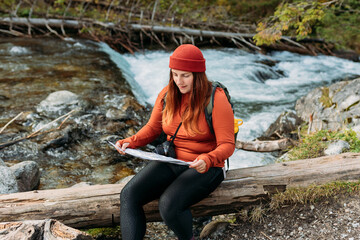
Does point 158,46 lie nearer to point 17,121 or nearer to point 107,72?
point 107,72

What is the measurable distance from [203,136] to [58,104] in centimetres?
455

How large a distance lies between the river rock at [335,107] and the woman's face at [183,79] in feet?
10.2

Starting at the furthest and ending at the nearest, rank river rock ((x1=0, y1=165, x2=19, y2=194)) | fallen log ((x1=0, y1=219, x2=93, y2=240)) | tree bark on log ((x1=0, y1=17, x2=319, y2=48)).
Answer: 1. tree bark on log ((x1=0, y1=17, x2=319, y2=48))
2. river rock ((x1=0, y1=165, x2=19, y2=194))
3. fallen log ((x1=0, y1=219, x2=93, y2=240))

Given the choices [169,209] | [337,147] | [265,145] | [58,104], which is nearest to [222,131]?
[169,209]

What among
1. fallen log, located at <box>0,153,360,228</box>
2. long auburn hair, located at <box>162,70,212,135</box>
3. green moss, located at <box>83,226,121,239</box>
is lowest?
green moss, located at <box>83,226,121,239</box>

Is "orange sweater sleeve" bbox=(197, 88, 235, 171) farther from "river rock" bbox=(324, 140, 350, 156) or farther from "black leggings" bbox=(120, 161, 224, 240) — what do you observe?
"river rock" bbox=(324, 140, 350, 156)

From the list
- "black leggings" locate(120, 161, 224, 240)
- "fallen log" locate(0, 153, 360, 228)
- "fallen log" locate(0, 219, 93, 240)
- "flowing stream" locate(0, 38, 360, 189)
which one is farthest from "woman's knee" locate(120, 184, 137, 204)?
"flowing stream" locate(0, 38, 360, 189)

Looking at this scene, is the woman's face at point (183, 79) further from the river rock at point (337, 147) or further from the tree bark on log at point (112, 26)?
the tree bark on log at point (112, 26)

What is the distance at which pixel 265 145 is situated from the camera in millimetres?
5078

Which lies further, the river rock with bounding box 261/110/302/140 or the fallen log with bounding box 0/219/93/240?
the river rock with bounding box 261/110/302/140

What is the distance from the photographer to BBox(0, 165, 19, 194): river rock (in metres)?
3.29

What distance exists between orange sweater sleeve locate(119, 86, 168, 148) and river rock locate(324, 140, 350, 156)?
90.3 inches

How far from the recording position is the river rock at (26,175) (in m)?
3.69

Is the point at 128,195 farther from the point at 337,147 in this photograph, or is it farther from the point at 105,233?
the point at 337,147
